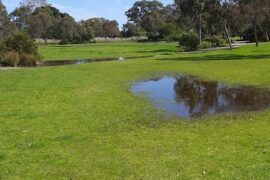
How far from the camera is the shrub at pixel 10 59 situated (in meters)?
49.6

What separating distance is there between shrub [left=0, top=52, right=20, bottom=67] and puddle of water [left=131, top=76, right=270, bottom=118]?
80.0ft

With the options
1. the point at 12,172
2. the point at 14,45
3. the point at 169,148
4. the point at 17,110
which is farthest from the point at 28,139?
the point at 14,45

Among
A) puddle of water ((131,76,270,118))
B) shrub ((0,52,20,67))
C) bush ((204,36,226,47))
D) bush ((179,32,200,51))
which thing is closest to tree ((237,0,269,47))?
bush ((179,32,200,51))

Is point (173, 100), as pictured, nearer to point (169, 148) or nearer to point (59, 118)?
point (59, 118)

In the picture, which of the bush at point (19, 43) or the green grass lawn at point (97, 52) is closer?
the bush at point (19, 43)

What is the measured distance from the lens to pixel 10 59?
4966 cm

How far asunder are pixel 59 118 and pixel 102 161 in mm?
5862

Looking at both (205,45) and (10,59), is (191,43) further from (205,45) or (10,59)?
(10,59)

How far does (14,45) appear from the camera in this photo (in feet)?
178

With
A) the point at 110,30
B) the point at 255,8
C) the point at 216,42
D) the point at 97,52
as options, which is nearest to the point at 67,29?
the point at 110,30

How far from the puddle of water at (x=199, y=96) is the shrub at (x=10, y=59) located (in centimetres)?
2437

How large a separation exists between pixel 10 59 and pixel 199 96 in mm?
31987

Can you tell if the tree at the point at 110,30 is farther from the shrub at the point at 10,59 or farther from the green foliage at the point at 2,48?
the shrub at the point at 10,59

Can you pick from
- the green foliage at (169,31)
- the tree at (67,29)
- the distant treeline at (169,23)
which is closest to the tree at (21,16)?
the distant treeline at (169,23)
